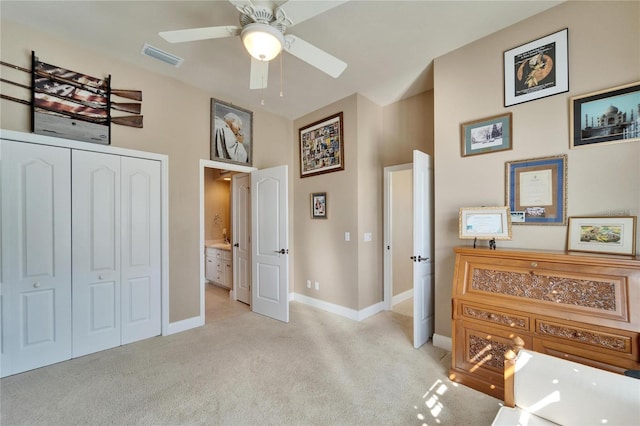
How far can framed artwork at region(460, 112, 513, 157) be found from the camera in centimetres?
239

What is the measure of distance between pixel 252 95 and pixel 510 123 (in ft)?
10.1

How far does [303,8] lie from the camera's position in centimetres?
156

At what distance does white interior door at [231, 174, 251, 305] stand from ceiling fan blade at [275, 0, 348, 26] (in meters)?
2.79

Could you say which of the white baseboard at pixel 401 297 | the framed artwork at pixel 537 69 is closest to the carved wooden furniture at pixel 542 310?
the framed artwork at pixel 537 69

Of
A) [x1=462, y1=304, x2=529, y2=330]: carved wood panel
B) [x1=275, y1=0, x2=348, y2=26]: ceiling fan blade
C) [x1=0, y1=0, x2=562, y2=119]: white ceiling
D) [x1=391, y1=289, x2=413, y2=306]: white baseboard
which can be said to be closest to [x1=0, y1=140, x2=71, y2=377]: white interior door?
[x1=0, y1=0, x2=562, y2=119]: white ceiling

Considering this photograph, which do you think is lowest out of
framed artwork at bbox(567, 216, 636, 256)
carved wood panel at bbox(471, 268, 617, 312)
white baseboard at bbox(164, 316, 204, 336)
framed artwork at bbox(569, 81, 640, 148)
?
white baseboard at bbox(164, 316, 204, 336)

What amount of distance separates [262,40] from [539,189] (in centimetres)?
244

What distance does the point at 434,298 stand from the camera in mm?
3008

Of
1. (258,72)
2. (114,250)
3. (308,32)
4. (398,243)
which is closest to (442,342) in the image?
(398,243)

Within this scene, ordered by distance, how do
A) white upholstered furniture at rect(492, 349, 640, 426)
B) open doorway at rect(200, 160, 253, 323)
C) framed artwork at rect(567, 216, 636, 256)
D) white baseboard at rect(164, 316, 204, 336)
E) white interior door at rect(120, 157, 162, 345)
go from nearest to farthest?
white upholstered furniture at rect(492, 349, 640, 426) → framed artwork at rect(567, 216, 636, 256) → white interior door at rect(120, 157, 162, 345) → white baseboard at rect(164, 316, 204, 336) → open doorway at rect(200, 160, 253, 323)

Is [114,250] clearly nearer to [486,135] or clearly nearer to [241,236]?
[241,236]

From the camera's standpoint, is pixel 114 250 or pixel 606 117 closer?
pixel 606 117

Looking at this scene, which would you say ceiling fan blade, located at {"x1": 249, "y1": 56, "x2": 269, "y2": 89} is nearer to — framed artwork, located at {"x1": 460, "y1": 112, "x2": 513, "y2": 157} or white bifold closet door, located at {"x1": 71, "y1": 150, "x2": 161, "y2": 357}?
white bifold closet door, located at {"x1": 71, "y1": 150, "x2": 161, "y2": 357}


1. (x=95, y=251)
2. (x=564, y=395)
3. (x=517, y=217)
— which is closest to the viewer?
(x=564, y=395)
